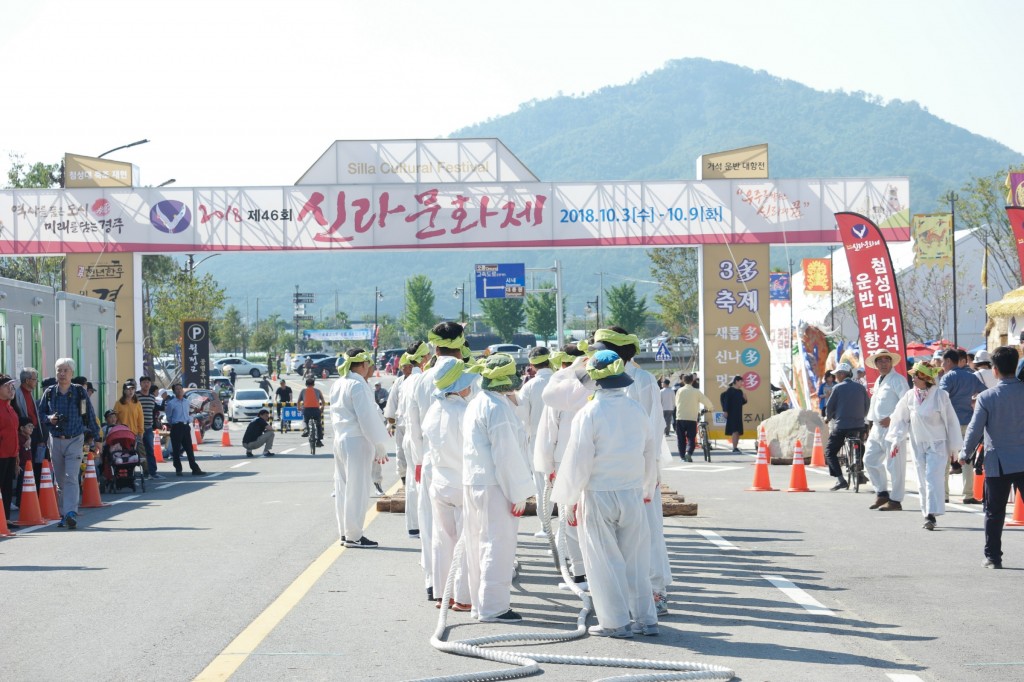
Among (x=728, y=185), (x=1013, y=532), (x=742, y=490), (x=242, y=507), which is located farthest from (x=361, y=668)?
(x=728, y=185)

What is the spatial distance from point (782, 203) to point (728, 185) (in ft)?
4.72

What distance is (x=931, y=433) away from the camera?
47.2 feet

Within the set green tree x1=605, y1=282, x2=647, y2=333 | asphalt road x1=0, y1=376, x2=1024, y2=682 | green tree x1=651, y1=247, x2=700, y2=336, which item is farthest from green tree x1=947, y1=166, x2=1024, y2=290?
green tree x1=605, y1=282, x2=647, y2=333

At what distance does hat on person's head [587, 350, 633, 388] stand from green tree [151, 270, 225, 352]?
170ft

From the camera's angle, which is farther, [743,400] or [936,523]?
[743,400]

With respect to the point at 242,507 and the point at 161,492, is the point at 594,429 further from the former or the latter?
the point at 161,492

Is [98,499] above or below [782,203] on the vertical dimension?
below

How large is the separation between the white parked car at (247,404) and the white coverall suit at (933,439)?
39.0 meters

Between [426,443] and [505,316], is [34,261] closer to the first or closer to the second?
[426,443]

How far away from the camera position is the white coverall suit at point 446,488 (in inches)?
360

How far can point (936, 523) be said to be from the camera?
14414mm

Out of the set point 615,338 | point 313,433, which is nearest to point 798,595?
point 615,338

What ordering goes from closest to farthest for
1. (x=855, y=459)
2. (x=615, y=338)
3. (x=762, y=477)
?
1. (x=615, y=338)
2. (x=855, y=459)
3. (x=762, y=477)

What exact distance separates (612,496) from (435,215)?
83.6 feet
